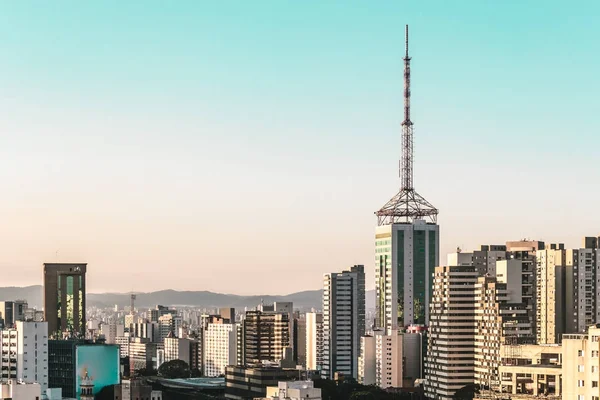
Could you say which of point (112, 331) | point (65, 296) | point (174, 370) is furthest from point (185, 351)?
point (112, 331)

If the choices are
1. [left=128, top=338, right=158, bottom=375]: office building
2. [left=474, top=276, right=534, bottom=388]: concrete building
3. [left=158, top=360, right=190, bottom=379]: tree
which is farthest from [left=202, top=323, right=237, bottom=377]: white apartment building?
[left=474, top=276, right=534, bottom=388]: concrete building

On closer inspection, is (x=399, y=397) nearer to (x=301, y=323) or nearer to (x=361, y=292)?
(x=361, y=292)

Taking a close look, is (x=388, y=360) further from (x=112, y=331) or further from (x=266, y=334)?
(x=112, y=331)

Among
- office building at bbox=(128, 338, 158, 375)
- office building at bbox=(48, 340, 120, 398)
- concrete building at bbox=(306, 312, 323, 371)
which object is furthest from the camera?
office building at bbox=(128, 338, 158, 375)

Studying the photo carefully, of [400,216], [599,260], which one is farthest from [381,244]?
[599,260]

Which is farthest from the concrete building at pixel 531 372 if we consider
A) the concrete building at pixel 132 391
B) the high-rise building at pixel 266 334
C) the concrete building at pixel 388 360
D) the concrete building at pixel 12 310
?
the concrete building at pixel 12 310

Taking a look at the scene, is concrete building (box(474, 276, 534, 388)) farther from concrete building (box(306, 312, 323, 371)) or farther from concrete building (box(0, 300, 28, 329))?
concrete building (box(0, 300, 28, 329))
